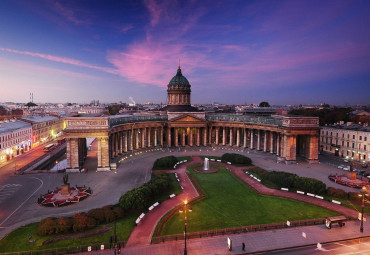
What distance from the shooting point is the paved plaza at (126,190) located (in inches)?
1172

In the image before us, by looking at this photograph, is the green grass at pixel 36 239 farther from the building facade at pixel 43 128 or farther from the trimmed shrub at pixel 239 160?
the building facade at pixel 43 128

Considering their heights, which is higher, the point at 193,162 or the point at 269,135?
the point at 269,135

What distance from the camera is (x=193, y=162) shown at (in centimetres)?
7212

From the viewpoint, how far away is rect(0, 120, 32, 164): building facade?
2926 inches

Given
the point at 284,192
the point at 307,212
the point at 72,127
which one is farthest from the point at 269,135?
the point at 72,127

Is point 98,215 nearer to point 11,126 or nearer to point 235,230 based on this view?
point 235,230

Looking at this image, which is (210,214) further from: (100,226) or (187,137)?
(187,137)

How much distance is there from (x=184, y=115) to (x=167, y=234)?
215ft

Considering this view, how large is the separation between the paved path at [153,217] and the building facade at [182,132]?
25541 millimetres

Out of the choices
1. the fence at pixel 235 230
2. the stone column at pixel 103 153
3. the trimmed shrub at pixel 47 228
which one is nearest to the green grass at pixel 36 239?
the trimmed shrub at pixel 47 228

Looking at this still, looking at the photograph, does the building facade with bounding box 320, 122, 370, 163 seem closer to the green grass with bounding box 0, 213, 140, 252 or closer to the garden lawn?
the garden lawn

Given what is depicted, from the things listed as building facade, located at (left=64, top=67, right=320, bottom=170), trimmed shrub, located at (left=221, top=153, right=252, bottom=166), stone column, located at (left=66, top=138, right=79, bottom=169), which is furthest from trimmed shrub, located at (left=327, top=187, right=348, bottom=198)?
stone column, located at (left=66, top=138, right=79, bottom=169)

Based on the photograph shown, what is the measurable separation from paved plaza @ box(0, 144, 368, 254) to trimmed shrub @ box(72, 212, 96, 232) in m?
5.93

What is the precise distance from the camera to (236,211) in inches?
1542
